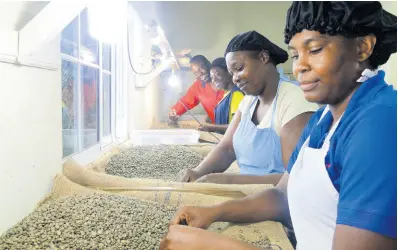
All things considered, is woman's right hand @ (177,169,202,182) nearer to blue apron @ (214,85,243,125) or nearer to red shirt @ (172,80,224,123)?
blue apron @ (214,85,243,125)

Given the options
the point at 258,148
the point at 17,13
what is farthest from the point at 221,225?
the point at 17,13

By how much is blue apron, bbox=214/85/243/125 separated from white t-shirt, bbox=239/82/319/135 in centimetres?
166

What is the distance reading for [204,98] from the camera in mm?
4059

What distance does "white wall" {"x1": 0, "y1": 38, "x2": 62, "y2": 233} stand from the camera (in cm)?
111

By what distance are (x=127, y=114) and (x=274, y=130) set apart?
2.03m

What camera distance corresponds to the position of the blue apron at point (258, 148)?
1561 mm

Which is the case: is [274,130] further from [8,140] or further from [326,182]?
→ [8,140]

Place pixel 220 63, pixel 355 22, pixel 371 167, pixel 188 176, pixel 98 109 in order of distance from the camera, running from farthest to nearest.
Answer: pixel 220 63
pixel 98 109
pixel 188 176
pixel 355 22
pixel 371 167

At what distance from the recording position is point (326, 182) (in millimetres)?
703

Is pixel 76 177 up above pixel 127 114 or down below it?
below

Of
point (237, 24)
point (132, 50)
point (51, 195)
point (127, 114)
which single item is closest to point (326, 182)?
point (51, 195)

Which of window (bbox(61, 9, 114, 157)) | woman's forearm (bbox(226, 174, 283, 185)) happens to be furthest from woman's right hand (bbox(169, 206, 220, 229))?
window (bbox(61, 9, 114, 157))

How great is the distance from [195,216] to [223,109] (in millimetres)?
2449

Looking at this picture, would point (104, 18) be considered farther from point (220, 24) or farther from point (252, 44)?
point (220, 24)
